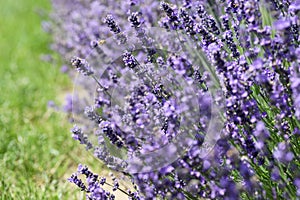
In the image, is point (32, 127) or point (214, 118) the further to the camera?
point (32, 127)

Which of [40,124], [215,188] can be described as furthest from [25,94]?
[215,188]

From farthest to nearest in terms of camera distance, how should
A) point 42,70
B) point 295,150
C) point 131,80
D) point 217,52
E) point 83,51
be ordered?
point 42,70
point 83,51
point 131,80
point 295,150
point 217,52

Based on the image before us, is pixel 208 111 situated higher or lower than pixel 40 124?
lower

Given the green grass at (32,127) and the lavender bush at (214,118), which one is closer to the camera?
the lavender bush at (214,118)

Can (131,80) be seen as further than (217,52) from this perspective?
→ Yes

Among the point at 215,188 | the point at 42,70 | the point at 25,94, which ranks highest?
the point at 42,70

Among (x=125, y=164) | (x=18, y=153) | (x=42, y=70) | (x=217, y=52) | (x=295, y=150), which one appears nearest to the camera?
(x=217, y=52)

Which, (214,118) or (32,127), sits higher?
(32,127)

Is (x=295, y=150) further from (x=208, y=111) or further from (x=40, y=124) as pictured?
(x=40, y=124)
